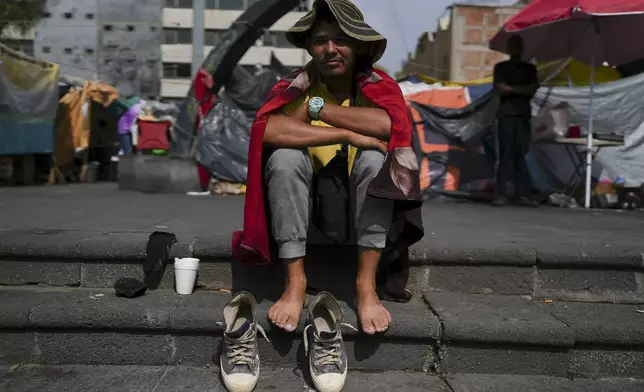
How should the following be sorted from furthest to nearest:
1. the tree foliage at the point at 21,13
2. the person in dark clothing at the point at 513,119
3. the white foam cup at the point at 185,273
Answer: the tree foliage at the point at 21,13 → the person in dark clothing at the point at 513,119 → the white foam cup at the point at 185,273

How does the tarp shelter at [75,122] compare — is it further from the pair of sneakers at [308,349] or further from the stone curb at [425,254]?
the pair of sneakers at [308,349]

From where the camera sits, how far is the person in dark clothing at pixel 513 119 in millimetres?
6031

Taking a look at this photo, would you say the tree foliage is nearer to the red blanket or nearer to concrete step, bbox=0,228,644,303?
concrete step, bbox=0,228,644,303

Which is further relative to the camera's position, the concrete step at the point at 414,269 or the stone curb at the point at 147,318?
the concrete step at the point at 414,269

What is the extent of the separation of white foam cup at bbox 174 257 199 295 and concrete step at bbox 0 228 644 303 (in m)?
0.10

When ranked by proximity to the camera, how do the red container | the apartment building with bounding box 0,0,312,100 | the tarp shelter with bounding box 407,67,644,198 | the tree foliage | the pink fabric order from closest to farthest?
the pink fabric
the tarp shelter with bounding box 407,67,644,198
the red container
the tree foliage
the apartment building with bounding box 0,0,312,100

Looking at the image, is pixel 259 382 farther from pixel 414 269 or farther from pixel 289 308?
pixel 414 269

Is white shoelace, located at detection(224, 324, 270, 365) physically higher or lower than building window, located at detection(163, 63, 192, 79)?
lower

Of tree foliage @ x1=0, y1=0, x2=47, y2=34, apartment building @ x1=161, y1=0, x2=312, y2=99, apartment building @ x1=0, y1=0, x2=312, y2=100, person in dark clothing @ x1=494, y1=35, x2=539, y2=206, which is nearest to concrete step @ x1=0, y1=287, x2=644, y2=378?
person in dark clothing @ x1=494, y1=35, x2=539, y2=206

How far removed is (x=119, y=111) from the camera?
13.9m

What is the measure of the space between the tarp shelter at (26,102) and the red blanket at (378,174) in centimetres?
734

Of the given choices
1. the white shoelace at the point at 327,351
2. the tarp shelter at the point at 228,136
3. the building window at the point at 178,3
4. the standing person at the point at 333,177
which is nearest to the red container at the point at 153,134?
the tarp shelter at the point at 228,136

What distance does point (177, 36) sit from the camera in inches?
1854

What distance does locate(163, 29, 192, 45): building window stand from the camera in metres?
47.1
